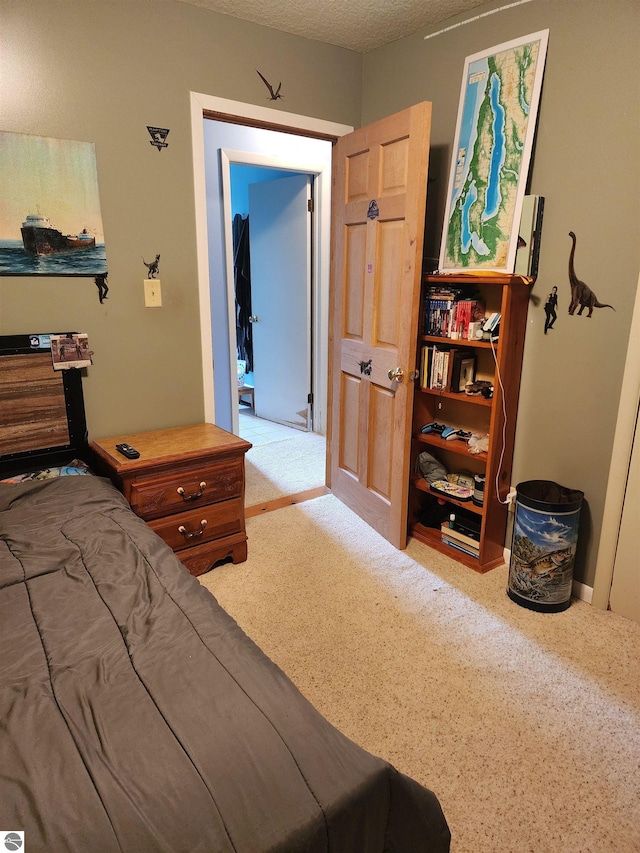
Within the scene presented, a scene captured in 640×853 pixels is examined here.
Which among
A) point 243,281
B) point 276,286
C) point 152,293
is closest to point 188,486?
point 152,293

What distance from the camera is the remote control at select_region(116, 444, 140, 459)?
232 cm

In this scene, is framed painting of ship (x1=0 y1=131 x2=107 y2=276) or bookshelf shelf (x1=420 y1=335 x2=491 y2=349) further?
bookshelf shelf (x1=420 y1=335 x2=491 y2=349)

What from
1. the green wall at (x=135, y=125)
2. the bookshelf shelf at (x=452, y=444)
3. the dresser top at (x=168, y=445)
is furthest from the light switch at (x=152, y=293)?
the bookshelf shelf at (x=452, y=444)

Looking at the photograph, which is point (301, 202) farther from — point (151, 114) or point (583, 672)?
point (583, 672)

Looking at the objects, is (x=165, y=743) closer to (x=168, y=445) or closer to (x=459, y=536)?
(x=168, y=445)

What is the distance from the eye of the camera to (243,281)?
5.39 metres

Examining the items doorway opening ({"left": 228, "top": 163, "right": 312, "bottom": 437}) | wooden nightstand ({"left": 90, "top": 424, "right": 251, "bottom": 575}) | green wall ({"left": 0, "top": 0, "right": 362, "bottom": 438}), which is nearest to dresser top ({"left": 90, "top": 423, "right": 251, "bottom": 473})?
wooden nightstand ({"left": 90, "top": 424, "right": 251, "bottom": 575})

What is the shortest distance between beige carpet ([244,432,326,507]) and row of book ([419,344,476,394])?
4.28ft

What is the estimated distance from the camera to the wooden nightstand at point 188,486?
2.31 m

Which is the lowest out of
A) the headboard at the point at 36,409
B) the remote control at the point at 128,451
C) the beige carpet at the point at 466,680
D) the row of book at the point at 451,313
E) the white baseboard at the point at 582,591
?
the beige carpet at the point at 466,680

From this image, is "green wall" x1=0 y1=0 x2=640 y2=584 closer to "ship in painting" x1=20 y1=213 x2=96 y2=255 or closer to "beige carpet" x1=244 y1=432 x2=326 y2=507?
"ship in painting" x1=20 y1=213 x2=96 y2=255

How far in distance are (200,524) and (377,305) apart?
139cm

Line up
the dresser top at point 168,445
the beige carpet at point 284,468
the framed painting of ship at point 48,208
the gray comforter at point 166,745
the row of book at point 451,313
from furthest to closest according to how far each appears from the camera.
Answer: the beige carpet at point 284,468, the row of book at point 451,313, the dresser top at point 168,445, the framed painting of ship at point 48,208, the gray comforter at point 166,745

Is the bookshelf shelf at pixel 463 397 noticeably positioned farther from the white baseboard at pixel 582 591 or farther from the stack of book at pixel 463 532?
the white baseboard at pixel 582 591
